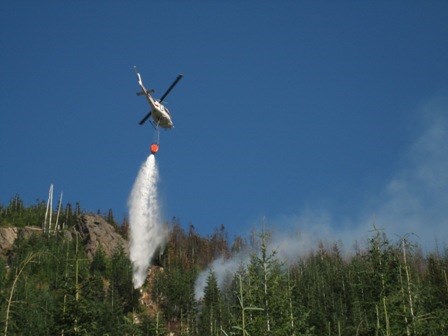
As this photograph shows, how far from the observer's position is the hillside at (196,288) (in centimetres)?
2627

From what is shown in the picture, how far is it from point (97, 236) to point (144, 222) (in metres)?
10.5

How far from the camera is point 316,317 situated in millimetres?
61406

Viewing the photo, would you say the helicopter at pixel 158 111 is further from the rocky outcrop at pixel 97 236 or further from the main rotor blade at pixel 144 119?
the rocky outcrop at pixel 97 236

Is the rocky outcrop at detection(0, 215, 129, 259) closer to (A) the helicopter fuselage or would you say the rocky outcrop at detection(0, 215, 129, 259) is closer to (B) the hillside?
(B) the hillside

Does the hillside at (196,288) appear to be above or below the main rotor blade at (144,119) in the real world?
below

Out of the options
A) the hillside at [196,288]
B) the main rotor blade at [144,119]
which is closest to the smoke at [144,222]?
the hillside at [196,288]

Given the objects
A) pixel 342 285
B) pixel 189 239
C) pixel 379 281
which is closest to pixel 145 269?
pixel 342 285

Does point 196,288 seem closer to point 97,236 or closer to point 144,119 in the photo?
point 97,236

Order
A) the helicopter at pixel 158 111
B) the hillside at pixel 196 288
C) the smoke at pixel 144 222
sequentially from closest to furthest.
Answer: the hillside at pixel 196 288
the helicopter at pixel 158 111
the smoke at pixel 144 222

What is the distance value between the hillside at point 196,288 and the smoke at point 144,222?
2.75 metres

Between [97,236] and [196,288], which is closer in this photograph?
[196,288]

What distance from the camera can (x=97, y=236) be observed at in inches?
4158

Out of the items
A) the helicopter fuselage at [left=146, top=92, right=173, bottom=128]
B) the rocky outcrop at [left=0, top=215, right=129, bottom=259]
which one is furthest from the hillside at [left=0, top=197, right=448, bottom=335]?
the helicopter fuselage at [left=146, top=92, right=173, bottom=128]

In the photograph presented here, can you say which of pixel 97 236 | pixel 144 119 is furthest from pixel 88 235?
pixel 144 119
